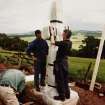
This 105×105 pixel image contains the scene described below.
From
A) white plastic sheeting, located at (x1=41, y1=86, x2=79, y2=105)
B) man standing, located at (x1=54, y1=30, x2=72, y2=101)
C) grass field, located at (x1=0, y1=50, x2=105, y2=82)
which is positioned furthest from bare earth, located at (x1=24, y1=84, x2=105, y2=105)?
grass field, located at (x1=0, y1=50, x2=105, y2=82)

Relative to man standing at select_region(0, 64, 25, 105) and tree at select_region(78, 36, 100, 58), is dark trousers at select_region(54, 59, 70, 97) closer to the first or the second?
man standing at select_region(0, 64, 25, 105)

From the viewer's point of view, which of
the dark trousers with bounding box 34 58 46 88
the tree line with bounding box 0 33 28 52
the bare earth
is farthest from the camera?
the tree line with bounding box 0 33 28 52

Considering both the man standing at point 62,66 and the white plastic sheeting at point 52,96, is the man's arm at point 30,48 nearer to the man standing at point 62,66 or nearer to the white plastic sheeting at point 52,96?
the man standing at point 62,66

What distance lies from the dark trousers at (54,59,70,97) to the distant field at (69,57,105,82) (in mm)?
4117

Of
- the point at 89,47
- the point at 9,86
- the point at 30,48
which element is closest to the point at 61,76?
the point at 30,48

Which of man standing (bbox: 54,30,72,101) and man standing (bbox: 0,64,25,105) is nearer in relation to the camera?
man standing (bbox: 0,64,25,105)

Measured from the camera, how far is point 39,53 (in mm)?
9844

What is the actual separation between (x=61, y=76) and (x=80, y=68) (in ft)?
15.4

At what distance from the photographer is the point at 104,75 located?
553 inches

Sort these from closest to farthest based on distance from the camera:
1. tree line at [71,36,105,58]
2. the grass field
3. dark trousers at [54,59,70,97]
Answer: dark trousers at [54,59,70,97] → the grass field → tree line at [71,36,105,58]

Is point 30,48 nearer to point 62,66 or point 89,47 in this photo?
point 62,66

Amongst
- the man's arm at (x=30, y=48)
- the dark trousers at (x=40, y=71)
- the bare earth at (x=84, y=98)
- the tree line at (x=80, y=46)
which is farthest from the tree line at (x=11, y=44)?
the man's arm at (x=30, y=48)

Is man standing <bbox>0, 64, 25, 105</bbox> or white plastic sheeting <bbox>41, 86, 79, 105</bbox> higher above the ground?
man standing <bbox>0, 64, 25, 105</bbox>

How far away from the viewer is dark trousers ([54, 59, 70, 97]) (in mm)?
9336
